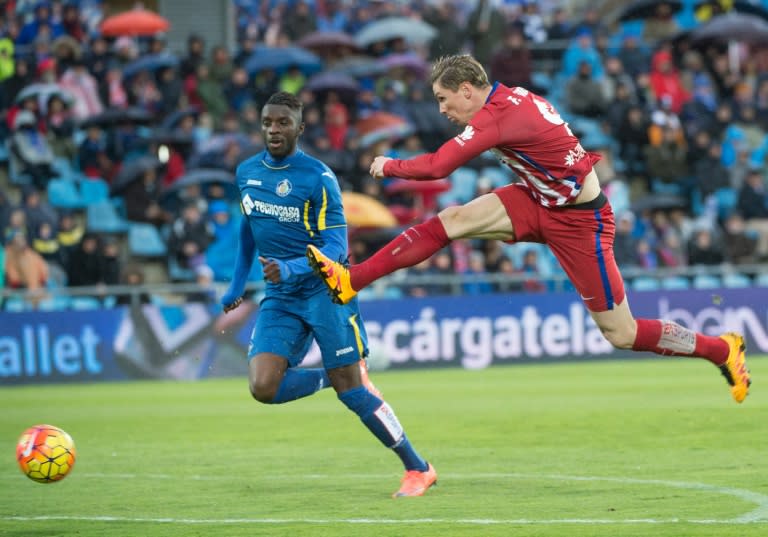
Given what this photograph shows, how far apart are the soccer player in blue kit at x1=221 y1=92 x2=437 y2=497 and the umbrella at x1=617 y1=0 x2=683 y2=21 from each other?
2013 cm

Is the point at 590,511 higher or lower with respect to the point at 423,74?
lower

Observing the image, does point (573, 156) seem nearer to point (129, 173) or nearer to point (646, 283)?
point (646, 283)

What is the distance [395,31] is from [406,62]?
2.53ft

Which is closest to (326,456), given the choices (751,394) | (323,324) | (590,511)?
(323,324)

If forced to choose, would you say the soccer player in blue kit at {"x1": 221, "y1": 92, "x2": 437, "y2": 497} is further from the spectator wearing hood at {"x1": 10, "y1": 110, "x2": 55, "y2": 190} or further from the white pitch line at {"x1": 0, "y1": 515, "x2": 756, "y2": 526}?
the spectator wearing hood at {"x1": 10, "y1": 110, "x2": 55, "y2": 190}

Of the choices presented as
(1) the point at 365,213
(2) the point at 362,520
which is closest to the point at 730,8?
(1) the point at 365,213

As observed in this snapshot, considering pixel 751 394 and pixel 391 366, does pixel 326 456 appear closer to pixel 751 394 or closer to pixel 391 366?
pixel 751 394

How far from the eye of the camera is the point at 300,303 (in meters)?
10.6

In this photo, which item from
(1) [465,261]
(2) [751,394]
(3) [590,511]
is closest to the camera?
(3) [590,511]

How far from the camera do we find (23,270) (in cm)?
2231

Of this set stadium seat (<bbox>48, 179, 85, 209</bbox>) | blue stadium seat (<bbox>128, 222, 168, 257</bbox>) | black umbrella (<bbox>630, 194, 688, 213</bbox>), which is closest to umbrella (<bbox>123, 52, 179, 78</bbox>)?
stadium seat (<bbox>48, 179, 85, 209</bbox>)

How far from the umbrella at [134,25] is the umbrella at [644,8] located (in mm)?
9435

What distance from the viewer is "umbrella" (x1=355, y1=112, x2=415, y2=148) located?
24812mm

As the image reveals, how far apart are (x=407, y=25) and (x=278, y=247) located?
1742 centimetres
